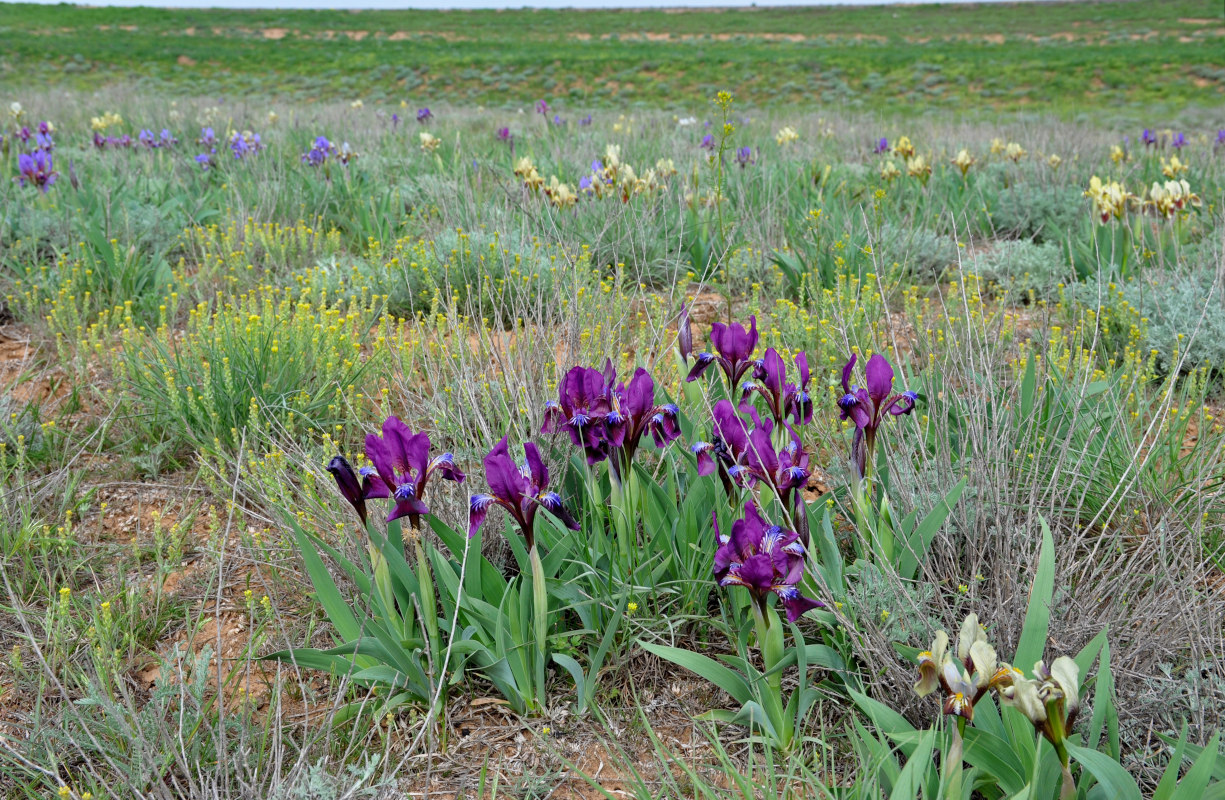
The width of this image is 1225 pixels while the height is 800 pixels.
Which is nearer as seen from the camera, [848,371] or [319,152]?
[848,371]

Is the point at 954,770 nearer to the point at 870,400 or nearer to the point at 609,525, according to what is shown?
the point at 870,400

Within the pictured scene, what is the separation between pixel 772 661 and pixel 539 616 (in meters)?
0.50

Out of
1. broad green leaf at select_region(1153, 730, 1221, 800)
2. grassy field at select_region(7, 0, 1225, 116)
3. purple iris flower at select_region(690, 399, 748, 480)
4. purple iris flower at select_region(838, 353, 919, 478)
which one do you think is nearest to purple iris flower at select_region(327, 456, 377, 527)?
purple iris flower at select_region(690, 399, 748, 480)

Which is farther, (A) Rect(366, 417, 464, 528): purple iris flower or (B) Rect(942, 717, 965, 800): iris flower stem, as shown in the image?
(A) Rect(366, 417, 464, 528): purple iris flower

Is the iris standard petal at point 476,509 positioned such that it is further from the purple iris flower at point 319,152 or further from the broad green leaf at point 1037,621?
the purple iris flower at point 319,152

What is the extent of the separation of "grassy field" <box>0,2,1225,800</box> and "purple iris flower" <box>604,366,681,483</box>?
1 cm

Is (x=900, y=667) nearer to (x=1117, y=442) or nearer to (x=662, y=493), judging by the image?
(x=662, y=493)

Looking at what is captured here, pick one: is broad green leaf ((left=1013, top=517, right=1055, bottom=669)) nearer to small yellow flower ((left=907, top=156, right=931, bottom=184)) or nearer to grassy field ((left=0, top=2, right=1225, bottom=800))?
grassy field ((left=0, top=2, right=1225, bottom=800))

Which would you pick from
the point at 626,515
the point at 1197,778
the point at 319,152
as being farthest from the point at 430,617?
the point at 319,152

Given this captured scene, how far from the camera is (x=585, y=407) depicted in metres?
1.70

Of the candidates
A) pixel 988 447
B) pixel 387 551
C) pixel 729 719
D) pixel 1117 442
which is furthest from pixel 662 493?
pixel 1117 442

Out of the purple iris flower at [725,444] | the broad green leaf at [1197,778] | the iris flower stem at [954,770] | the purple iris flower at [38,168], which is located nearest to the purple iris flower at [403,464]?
the purple iris flower at [725,444]

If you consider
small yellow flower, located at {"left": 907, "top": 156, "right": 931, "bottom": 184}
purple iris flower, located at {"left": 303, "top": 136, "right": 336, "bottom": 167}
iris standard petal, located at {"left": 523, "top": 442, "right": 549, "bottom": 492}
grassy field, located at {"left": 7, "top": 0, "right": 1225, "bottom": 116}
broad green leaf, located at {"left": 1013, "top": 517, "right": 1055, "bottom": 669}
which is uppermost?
grassy field, located at {"left": 7, "top": 0, "right": 1225, "bottom": 116}

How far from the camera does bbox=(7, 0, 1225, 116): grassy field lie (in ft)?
80.3
